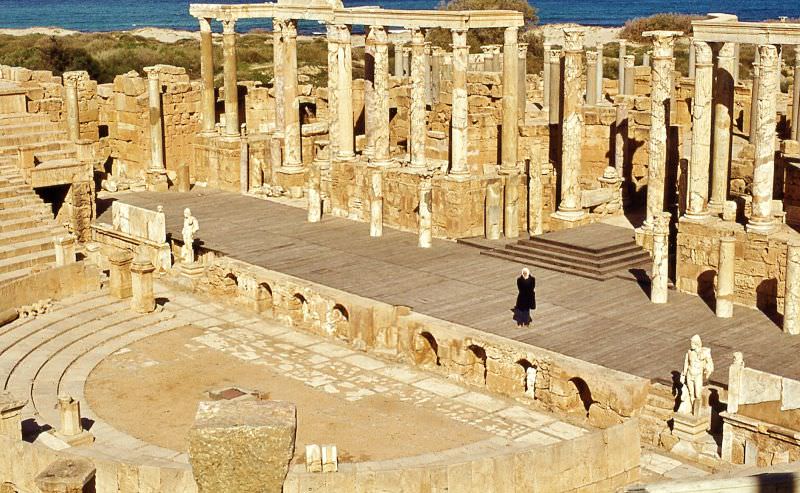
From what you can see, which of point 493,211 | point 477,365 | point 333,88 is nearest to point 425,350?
point 477,365

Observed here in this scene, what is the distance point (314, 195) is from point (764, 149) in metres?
11.1

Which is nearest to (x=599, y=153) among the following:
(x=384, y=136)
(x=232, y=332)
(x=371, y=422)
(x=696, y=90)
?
(x=384, y=136)

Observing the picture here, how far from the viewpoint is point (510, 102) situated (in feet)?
101

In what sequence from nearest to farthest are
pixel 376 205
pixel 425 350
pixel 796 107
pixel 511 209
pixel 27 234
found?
pixel 425 350 → pixel 511 209 → pixel 27 234 → pixel 376 205 → pixel 796 107

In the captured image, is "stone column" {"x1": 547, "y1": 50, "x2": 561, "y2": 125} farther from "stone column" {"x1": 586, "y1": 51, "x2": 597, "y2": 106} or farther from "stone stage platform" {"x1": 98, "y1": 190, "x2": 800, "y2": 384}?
"stone stage platform" {"x1": 98, "y1": 190, "x2": 800, "y2": 384}

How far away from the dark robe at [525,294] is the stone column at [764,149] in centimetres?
411

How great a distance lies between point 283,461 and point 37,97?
92.9 feet

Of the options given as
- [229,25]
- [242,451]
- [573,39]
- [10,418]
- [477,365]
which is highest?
[229,25]

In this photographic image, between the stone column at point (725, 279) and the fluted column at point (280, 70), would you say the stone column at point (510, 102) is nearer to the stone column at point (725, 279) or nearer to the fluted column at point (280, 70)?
the fluted column at point (280, 70)

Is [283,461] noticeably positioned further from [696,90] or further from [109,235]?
[109,235]

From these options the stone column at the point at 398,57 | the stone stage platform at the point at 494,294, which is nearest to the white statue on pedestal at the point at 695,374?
the stone stage platform at the point at 494,294

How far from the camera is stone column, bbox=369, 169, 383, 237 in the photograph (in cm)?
3055

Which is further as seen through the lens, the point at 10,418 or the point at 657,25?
the point at 657,25

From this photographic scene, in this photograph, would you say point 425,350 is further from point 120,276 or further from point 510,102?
point 510,102
